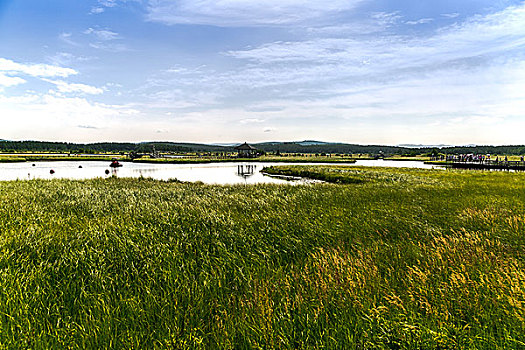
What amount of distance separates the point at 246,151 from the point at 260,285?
104 metres

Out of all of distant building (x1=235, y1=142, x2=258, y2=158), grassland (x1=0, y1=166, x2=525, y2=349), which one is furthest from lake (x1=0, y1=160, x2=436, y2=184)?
distant building (x1=235, y1=142, x2=258, y2=158)

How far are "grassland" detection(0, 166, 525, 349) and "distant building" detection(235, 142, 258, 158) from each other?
97.4 metres

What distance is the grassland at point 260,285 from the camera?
3814 mm

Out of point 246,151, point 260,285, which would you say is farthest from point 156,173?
point 246,151

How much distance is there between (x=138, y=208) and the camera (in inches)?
454

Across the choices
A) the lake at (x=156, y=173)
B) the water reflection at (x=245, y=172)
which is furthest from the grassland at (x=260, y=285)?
the water reflection at (x=245, y=172)

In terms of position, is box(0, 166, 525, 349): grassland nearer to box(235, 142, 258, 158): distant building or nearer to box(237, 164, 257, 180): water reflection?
box(237, 164, 257, 180): water reflection

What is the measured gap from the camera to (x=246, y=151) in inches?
4274

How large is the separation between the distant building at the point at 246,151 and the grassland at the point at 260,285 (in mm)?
97399

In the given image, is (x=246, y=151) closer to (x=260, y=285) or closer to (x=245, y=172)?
(x=245, y=172)

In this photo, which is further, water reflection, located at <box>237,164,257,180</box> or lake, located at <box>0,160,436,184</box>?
water reflection, located at <box>237,164,257,180</box>

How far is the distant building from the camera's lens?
106188 mm

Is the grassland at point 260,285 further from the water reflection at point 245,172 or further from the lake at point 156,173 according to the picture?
the water reflection at point 245,172

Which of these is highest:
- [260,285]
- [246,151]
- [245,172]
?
[246,151]
